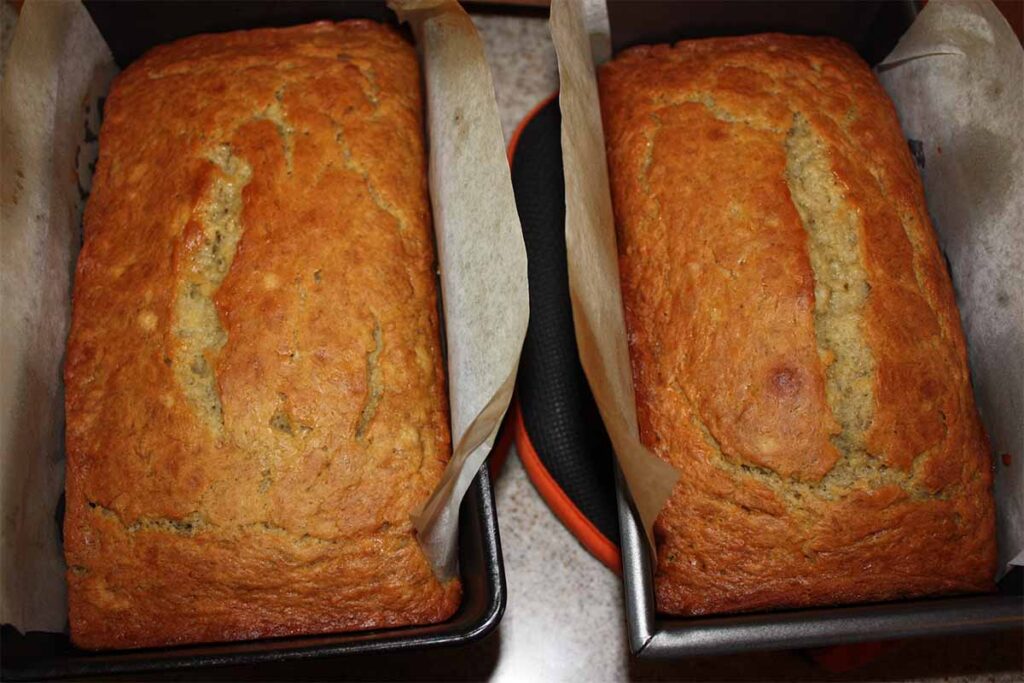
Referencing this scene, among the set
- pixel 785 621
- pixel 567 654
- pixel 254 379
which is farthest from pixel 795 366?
pixel 254 379

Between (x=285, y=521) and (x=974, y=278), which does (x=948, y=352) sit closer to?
(x=974, y=278)

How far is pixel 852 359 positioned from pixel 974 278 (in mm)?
302

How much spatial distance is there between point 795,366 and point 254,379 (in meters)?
0.73

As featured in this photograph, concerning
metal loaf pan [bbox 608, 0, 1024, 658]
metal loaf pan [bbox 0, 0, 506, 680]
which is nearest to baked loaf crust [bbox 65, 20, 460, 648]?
metal loaf pan [bbox 0, 0, 506, 680]

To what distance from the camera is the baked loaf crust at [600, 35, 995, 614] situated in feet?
4.02

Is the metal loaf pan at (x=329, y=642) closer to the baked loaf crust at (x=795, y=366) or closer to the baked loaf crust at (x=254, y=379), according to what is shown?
the baked loaf crust at (x=254, y=379)

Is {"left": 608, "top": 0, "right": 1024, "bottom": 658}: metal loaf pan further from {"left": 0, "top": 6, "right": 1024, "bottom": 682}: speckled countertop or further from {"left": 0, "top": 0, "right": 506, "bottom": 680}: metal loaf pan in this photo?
{"left": 0, "top": 6, "right": 1024, "bottom": 682}: speckled countertop

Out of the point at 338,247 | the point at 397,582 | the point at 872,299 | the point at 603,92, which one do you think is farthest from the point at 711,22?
the point at 397,582

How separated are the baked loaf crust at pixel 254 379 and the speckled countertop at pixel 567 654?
0.27 meters

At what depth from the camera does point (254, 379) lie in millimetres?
1232

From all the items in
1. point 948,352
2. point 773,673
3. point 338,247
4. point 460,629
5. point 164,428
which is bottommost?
point 773,673

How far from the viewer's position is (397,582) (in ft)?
3.99

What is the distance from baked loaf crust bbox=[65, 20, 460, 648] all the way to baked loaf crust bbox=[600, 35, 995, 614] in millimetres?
342

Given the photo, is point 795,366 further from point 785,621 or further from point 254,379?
point 254,379
